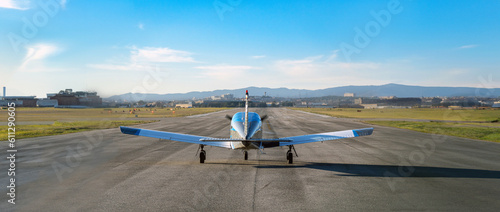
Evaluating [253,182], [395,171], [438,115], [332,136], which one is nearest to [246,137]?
[253,182]

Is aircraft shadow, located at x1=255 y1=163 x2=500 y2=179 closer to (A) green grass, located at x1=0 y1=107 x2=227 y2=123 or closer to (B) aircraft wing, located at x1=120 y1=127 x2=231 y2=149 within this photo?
(B) aircraft wing, located at x1=120 y1=127 x2=231 y2=149

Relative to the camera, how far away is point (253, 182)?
1130cm

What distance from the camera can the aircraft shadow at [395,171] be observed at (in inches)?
504

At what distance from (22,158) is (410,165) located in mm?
20760

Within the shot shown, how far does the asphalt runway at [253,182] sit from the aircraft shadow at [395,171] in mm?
43

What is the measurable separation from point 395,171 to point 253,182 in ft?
22.3

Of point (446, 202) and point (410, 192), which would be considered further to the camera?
point (410, 192)

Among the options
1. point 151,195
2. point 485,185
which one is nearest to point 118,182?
point 151,195

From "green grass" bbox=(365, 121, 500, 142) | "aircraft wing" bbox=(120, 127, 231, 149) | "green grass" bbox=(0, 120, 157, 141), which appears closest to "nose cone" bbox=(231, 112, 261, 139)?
"aircraft wing" bbox=(120, 127, 231, 149)

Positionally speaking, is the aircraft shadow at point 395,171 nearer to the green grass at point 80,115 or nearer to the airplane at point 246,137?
the airplane at point 246,137

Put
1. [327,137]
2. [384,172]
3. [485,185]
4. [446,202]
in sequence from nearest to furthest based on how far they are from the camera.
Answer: [446,202] < [485,185] < [384,172] < [327,137]

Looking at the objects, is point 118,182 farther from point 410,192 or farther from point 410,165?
point 410,165

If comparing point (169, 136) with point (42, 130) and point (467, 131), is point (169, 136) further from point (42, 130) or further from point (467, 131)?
point (467, 131)

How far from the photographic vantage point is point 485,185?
11.1 metres
